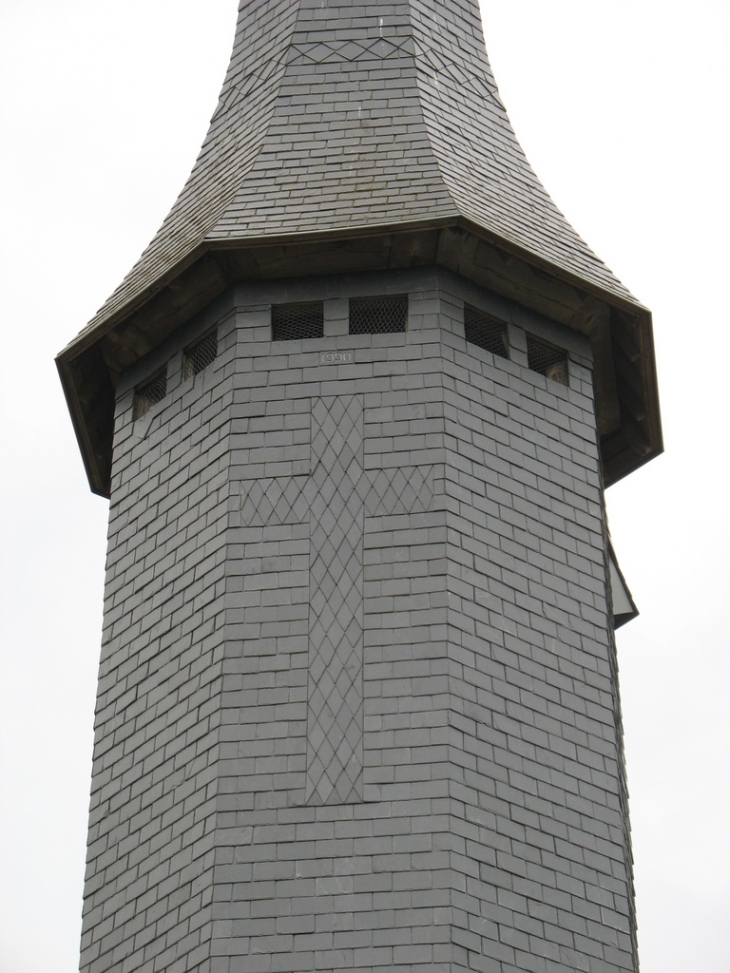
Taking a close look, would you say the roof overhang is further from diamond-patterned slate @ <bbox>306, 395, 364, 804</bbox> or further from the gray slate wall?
diamond-patterned slate @ <bbox>306, 395, 364, 804</bbox>

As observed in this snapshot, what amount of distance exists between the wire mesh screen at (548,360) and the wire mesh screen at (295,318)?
10.4ft

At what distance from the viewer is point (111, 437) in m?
35.2

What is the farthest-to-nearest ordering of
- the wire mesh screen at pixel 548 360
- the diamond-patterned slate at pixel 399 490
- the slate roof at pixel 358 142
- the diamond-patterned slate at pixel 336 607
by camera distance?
the wire mesh screen at pixel 548 360 → the slate roof at pixel 358 142 → the diamond-patterned slate at pixel 399 490 → the diamond-patterned slate at pixel 336 607

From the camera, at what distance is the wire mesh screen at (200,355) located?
32.8 metres

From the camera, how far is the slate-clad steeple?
32.5m

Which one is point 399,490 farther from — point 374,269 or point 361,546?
point 374,269

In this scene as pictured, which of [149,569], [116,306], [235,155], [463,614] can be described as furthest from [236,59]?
[463,614]

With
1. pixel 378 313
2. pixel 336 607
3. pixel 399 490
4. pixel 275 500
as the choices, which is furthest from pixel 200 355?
pixel 336 607

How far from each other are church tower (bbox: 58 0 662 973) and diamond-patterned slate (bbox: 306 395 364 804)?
0.04 metres

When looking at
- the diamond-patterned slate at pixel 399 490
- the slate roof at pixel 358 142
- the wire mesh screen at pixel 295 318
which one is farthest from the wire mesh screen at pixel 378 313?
the diamond-patterned slate at pixel 399 490

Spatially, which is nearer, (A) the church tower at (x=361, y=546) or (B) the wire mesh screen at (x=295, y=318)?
(A) the church tower at (x=361, y=546)

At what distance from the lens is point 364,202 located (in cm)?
3294

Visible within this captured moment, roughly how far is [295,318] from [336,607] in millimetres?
5126

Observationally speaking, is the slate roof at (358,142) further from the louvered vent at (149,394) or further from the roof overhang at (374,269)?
the louvered vent at (149,394)
